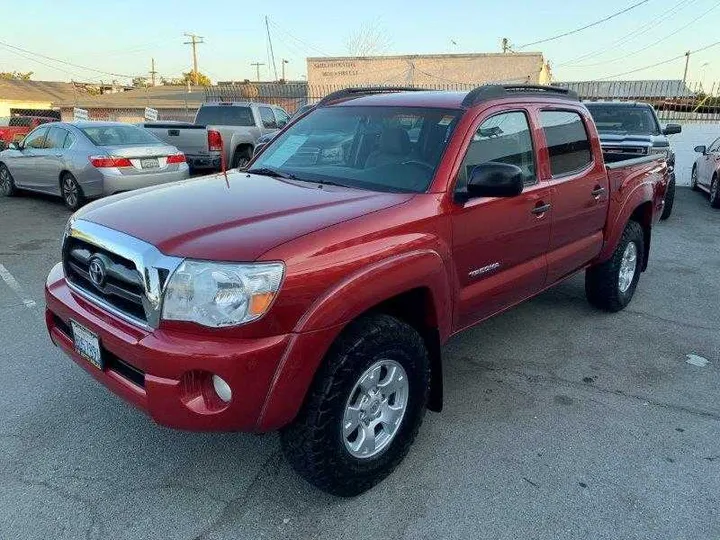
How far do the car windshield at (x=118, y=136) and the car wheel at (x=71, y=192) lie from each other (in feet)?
2.49

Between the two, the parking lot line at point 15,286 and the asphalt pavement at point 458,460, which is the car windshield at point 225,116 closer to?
the parking lot line at point 15,286

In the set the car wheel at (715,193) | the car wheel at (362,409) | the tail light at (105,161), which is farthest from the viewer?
the car wheel at (715,193)

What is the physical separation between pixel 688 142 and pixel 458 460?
15851mm

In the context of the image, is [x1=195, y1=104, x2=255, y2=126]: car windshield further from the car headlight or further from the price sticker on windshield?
the car headlight

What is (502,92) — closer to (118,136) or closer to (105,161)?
(105,161)

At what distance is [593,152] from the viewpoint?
4512mm

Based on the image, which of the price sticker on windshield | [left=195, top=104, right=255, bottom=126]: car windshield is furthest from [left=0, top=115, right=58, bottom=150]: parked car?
the price sticker on windshield

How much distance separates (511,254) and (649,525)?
1.62 meters

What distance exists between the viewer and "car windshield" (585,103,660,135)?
35.2ft

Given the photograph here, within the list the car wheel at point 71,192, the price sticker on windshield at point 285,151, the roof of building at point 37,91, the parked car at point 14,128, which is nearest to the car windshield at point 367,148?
the price sticker on windshield at point 285,151

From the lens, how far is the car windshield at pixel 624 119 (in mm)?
10738

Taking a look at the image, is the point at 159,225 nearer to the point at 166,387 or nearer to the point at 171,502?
the point at 166,387

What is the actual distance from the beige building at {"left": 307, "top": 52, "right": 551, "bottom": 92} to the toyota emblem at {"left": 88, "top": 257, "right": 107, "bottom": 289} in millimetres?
28615

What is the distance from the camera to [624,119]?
1098 cm
